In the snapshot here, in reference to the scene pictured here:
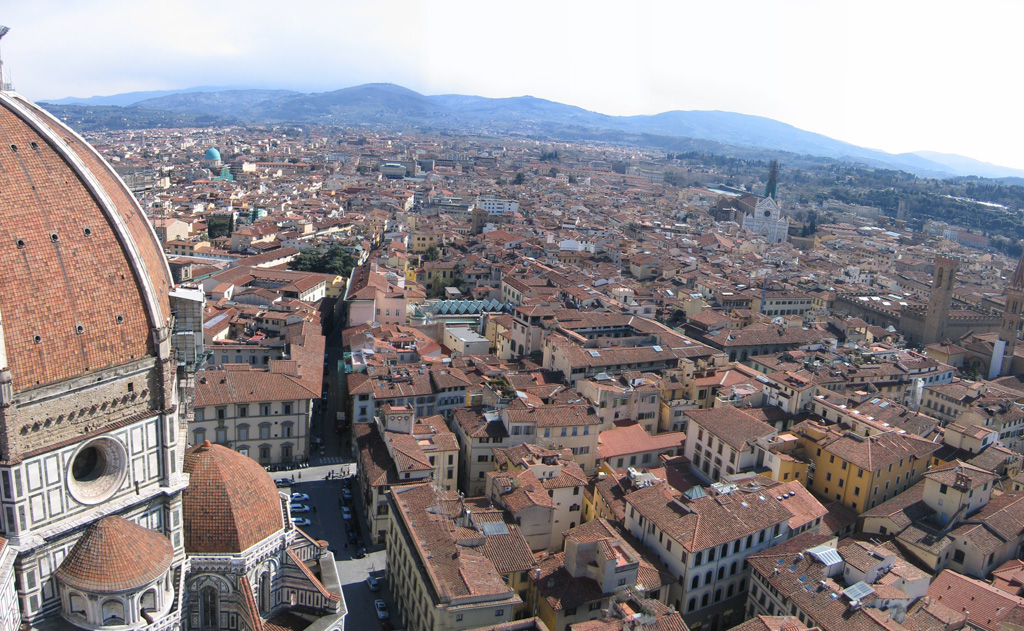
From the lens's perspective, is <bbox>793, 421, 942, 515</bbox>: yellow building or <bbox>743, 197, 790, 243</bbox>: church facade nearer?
<bbox>793, 421, 942, 515</bbox>: yellow building

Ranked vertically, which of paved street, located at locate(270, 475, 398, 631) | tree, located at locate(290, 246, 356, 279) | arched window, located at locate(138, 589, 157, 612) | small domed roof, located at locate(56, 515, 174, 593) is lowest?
paved street, located at locate(270, 475, 398, 631)

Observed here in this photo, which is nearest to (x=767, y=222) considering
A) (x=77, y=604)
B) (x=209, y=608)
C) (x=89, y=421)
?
(x=209, y=608)

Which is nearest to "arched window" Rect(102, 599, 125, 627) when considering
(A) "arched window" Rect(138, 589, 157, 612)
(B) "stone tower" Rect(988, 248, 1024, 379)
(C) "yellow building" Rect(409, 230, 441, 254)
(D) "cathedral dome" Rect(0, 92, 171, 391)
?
(A) "arched window" Rect(138, 589, 157, 612)

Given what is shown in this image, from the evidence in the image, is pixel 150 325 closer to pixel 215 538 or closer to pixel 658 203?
pixel 215 538

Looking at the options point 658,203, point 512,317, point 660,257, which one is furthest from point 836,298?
point 658,203

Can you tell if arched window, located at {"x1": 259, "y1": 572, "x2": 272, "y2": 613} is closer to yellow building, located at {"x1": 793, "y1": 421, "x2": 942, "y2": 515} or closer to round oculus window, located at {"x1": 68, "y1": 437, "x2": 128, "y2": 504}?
round oculus window, located at {"x1": 68, "y1": 437, "x2": 128, "y2": 504}

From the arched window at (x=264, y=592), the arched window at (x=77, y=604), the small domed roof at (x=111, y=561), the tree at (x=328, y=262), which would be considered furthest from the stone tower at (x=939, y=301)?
the arched window at (x=77, y=604)
